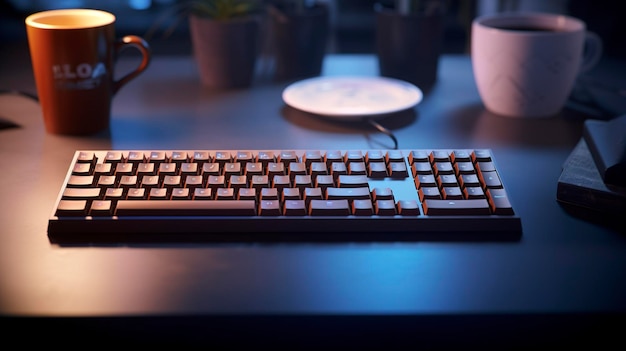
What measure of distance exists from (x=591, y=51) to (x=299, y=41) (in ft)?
1.38

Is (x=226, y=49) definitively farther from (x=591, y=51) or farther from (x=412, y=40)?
(x=591, y=51)

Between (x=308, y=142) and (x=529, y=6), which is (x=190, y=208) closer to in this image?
(x=308, y=142)

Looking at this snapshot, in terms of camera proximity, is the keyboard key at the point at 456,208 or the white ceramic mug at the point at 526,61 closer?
the keyboard key at the point at 456,208

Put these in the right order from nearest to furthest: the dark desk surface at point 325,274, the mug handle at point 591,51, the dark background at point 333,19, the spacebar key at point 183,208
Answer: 1. the dark desk surface at point 325,274
2. the spacebar key at point 183,208
3. the mug handle at point 591,51
4. the dark background at point 333,19

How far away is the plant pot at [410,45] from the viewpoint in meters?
1.01

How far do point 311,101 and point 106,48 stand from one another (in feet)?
0.90

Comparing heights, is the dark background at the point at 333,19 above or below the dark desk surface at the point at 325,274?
below

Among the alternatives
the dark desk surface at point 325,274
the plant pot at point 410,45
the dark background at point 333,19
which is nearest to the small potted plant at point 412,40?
the plant pot at point 410,45

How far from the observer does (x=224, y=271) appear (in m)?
0.57

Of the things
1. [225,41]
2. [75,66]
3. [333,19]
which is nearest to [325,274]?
[75,66]

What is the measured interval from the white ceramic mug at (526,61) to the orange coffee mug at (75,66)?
1.44 feet

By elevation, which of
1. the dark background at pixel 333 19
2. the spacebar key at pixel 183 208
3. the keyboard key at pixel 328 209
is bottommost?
the dark background at pixel 333 19

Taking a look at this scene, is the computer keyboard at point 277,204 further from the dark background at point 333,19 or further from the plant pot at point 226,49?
the dark background at point 333,19

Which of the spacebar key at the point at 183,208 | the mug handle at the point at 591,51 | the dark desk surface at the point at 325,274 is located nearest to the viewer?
the dark desk surface at the point at 325,274
